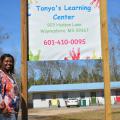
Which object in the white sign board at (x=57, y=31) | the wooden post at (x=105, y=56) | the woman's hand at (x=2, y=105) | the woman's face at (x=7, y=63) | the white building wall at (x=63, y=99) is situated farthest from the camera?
the white building wall at (x=63, y=99)

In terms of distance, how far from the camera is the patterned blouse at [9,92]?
6.67 m

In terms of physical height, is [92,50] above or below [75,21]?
below

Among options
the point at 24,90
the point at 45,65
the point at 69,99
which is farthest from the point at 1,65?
the point at 45,65

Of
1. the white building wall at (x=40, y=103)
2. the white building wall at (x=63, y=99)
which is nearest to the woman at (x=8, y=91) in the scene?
the white building wall at (x=63, y=99)

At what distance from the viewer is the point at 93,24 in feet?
28.4

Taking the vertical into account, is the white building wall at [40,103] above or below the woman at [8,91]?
below

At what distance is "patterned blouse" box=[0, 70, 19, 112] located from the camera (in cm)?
667

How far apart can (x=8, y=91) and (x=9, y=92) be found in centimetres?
2

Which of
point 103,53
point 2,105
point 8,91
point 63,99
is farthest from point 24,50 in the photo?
point 63,99

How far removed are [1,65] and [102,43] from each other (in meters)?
2.52

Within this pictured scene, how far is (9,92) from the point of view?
670 centimetres

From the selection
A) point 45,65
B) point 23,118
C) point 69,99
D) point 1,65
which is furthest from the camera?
point 45,65

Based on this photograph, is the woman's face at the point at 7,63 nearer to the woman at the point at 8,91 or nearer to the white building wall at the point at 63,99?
the woman at the point at 8,91

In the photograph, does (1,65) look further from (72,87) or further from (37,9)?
(72,87)
